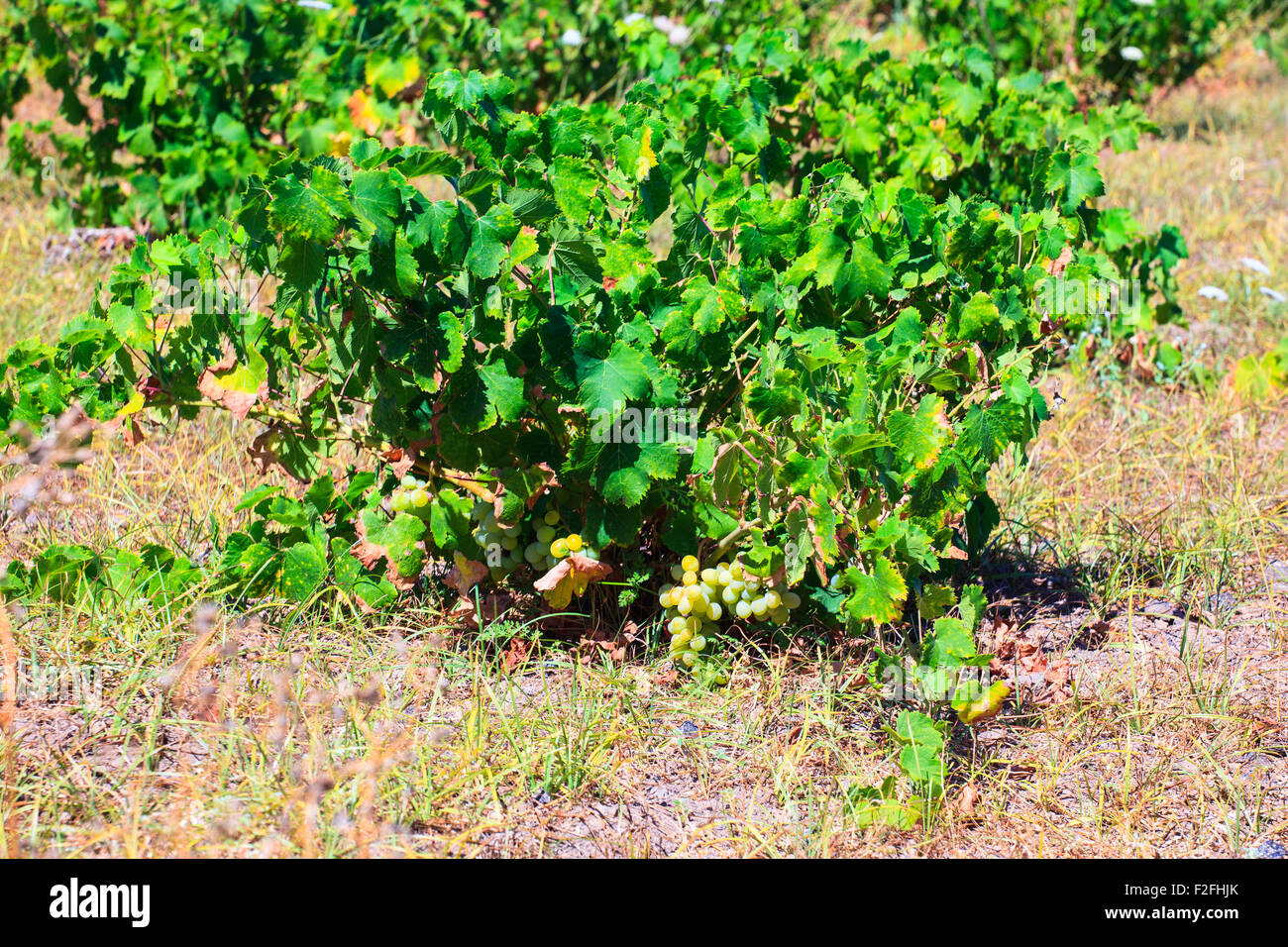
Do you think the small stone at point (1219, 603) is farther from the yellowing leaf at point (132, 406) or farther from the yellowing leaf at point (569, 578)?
the yellowing leaf at point (132, 406)

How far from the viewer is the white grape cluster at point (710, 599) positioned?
7.06 feet

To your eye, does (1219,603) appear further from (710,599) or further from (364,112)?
(364,112)

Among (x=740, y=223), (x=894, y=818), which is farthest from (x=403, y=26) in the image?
(x=894, y=818)

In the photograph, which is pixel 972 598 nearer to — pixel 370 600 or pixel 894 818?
pixel 894 818

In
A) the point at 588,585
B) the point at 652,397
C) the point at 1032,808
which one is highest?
the point at 652,397

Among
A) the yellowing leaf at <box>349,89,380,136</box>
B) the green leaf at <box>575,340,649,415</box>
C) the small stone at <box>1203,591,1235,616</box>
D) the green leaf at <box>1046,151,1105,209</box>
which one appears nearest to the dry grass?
the small stone at <box>1203,591,1235,616</box>

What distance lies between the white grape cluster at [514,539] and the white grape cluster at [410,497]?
119 millimetres

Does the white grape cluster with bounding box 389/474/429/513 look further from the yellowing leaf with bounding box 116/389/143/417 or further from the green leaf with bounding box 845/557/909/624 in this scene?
the green leaf with bounding box 845/557/909/624

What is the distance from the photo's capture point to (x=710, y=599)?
219 cm

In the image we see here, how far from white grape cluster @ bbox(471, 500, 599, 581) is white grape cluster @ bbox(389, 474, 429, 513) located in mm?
119

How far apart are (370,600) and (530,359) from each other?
0.62 m

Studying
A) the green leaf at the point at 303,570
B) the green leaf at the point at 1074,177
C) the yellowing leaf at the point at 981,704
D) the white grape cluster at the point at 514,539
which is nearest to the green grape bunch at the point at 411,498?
the white grape cluster at the point at 514,539

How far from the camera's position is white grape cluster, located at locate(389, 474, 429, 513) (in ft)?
7.07

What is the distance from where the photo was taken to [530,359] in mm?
2082
